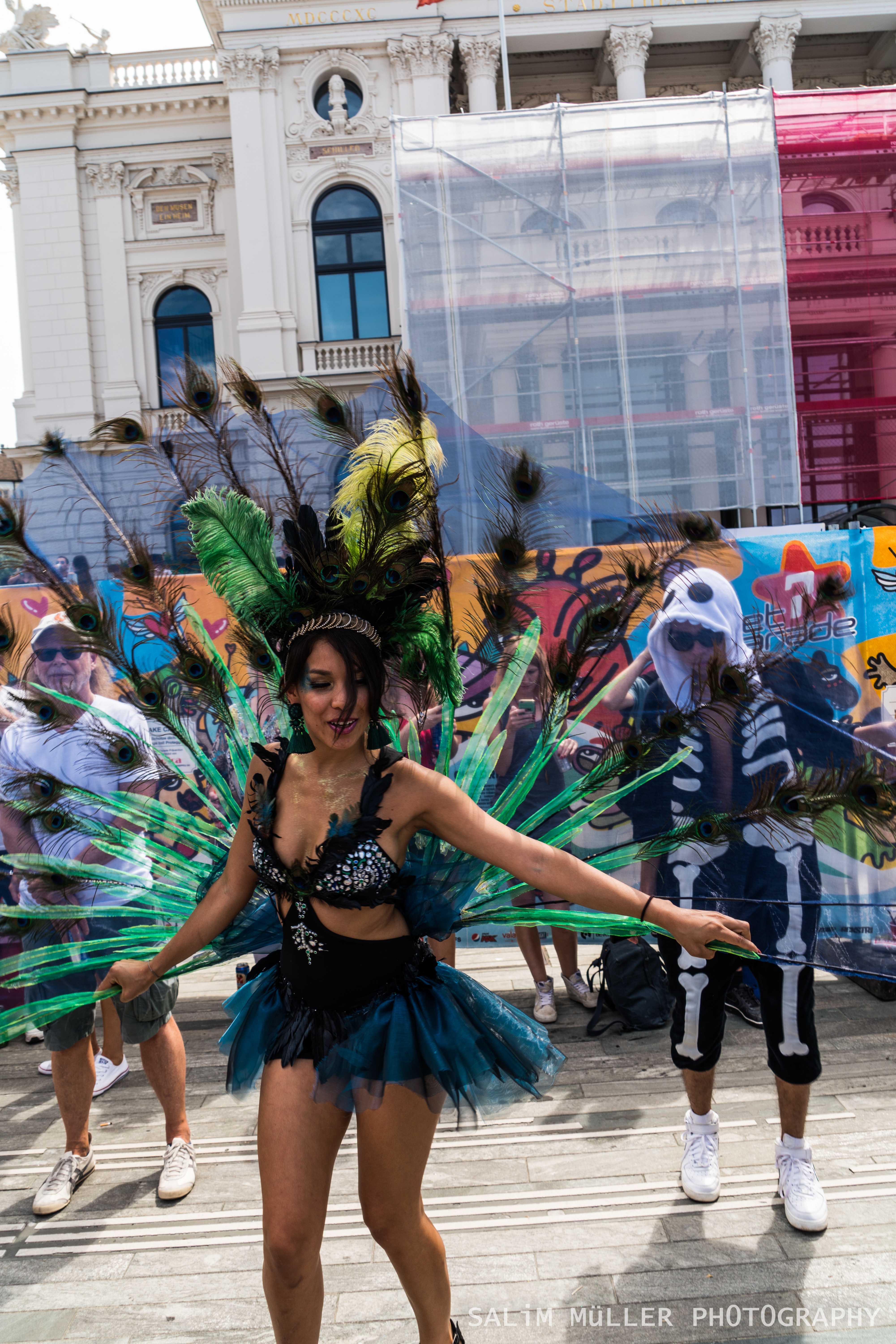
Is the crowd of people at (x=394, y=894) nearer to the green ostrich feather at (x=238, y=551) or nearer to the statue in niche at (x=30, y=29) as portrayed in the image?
the green ostrich feather at (x=238, y=551)

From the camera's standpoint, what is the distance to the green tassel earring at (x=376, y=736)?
2.50 m

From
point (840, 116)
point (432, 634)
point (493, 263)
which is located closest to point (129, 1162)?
point (432, 634)

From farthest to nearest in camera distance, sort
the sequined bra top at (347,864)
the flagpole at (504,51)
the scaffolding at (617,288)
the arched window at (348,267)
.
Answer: the arched window at (348,267) → the flagpole at (504,51) → the scaffolding at (617,288) → the sequined bra top at (347,864)

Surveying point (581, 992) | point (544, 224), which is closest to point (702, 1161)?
point (581, 992)

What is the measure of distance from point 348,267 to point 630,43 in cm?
808

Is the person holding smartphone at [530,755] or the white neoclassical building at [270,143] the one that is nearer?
the person holding smartphone at [530,755]

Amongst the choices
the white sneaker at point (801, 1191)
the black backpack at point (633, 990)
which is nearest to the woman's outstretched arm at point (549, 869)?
the white sneaker at point (801, 1191)

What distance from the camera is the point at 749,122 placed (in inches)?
489

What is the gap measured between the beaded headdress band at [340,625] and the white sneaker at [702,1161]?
2.21 meters

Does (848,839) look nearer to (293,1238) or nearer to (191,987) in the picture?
(293,1238)

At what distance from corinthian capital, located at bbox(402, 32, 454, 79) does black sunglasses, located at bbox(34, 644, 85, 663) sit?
920 inches

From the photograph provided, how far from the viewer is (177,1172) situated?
12.5 ft

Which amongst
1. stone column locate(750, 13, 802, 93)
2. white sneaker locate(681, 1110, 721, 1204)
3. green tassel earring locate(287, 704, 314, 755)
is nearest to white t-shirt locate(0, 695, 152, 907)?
green tassel earring locate(287, 704, 314, 755)

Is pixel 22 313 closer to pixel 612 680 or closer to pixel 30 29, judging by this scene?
pixel 30 29
